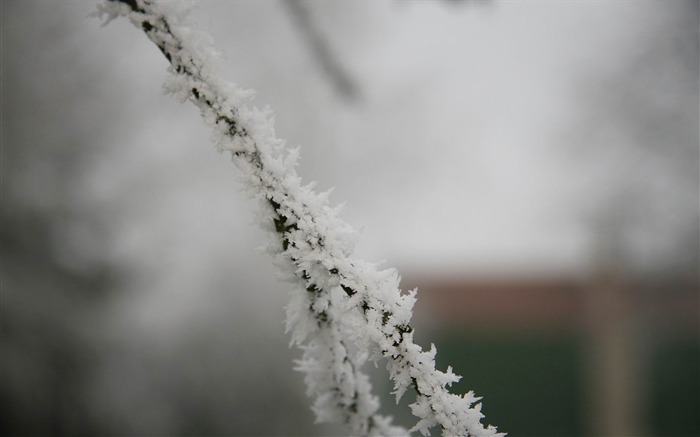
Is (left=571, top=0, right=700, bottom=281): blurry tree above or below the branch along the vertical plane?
above

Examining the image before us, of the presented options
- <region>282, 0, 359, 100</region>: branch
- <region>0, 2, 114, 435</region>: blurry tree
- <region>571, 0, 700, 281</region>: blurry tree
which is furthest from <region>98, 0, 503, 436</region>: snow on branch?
<region>0, 2, 114, 435</region>: blurry tree

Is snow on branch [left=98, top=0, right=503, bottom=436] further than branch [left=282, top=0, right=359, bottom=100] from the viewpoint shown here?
No

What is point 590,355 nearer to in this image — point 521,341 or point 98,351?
point 521,341

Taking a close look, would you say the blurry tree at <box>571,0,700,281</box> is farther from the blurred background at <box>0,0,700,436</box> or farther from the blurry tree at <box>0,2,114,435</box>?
the blurry tree at <box>0,2,114,435</box>

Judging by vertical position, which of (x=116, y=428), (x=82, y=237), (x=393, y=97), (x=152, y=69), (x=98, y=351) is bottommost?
(x=116, y=428)

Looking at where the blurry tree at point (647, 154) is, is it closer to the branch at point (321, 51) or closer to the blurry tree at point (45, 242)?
the branch at point (321, 51)

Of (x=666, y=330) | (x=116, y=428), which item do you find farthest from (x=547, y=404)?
(x=116, y=428)
